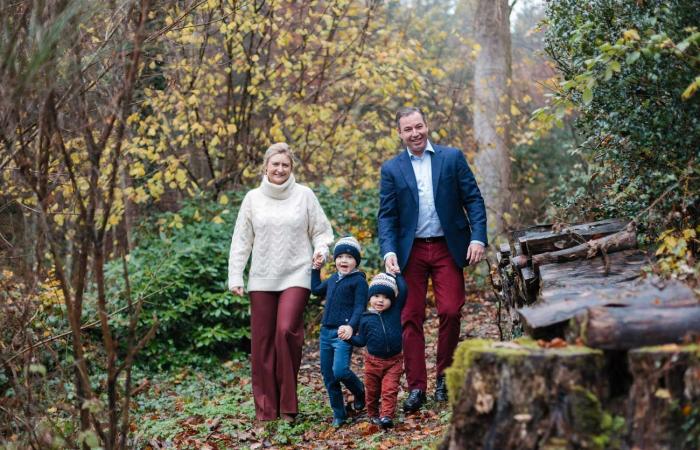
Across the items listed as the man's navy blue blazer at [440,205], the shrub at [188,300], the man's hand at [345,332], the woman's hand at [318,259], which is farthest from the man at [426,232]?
the shrub at [188,300]

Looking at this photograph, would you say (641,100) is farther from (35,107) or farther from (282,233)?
(35,107)

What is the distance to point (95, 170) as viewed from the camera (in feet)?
14.1

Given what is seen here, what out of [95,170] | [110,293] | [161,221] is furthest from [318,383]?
[95,170]

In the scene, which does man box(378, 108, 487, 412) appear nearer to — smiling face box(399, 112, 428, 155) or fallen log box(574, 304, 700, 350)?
smiling face box(399, 112, 428, 155)

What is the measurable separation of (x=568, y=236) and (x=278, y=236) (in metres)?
2.27

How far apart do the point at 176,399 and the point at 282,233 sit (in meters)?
2.75

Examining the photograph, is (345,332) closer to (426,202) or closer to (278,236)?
(278,236)

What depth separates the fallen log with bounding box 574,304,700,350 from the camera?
3.44 m

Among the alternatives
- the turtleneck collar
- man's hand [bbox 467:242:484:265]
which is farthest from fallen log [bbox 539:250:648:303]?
the turtleneck collar

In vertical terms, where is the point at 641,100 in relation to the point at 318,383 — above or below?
above

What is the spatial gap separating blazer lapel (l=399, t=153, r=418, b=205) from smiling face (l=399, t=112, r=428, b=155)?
4.6 inches

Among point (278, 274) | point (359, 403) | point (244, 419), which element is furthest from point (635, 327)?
point (244, 419)

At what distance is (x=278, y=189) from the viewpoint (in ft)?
→ 22.0

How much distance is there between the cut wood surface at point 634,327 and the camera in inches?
136
